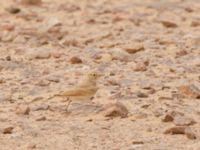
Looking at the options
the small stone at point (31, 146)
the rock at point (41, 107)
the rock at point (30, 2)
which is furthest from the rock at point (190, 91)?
the rock at point (30, 2)

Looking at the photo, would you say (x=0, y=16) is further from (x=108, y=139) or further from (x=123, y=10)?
(x=108, y=139)

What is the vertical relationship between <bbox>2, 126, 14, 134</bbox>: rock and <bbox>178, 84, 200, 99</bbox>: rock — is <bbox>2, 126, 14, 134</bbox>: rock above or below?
above

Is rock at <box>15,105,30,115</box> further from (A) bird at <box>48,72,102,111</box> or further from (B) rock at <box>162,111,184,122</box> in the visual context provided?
(B) rock at <box>162,111,184,122</box>

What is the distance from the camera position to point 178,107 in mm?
4426

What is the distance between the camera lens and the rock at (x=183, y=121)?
405 centimetres

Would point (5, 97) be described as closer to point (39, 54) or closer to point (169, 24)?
point (39, 54)

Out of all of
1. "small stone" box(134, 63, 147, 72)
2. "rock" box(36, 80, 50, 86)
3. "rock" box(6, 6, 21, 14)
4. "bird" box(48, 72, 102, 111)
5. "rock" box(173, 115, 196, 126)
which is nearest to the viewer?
"rock" box(173, 115, 196, 126)

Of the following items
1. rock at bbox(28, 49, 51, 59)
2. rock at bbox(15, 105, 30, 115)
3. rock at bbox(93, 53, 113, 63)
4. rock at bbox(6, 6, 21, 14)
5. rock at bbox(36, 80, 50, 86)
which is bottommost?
rock at bbox(6, 6, 21, 14)

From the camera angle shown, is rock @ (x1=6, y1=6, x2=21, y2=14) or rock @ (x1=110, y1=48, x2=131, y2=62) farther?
rock @ (x1=6, y1=6, x2=21, y2=14)

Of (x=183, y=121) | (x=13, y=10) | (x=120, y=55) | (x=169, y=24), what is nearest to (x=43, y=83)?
(x=120, y=55)

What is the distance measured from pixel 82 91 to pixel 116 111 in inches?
13.2

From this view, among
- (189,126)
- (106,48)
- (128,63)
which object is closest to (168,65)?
(128,63)

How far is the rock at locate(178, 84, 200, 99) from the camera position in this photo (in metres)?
4.67

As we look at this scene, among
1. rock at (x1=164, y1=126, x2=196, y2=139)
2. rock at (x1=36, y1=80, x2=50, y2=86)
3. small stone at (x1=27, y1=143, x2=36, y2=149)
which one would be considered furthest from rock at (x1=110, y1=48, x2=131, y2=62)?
small stone at (x1=27, y1=143, x2=36, y2=149)
